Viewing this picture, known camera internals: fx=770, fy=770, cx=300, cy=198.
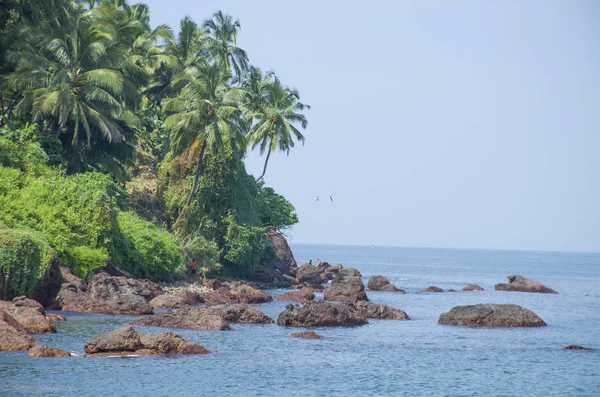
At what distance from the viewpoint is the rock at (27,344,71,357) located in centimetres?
2389

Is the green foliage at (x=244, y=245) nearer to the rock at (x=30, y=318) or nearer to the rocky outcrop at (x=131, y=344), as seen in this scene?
the rock at (x=30, y=318)

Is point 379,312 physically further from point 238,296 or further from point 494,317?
point 238,296

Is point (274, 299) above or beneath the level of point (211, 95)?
beneath

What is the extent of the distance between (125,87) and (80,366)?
1232 inches

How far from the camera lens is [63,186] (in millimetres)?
44062

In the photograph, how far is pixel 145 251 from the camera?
49.4 metres

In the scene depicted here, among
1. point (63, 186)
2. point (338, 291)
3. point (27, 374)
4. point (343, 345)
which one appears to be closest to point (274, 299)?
point (338, 291)

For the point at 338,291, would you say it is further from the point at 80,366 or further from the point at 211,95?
the point at 80,366

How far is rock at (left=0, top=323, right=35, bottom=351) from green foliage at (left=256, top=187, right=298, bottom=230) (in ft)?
138

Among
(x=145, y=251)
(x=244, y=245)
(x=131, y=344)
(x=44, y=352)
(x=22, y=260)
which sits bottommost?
(x=44, y=352)

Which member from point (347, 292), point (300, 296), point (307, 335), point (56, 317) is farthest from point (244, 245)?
point (56, 317)

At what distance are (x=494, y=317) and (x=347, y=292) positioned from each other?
1296 cm

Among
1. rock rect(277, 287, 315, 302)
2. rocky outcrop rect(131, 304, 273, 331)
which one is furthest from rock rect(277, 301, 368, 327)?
rock rect(277, 287, 315, 302)

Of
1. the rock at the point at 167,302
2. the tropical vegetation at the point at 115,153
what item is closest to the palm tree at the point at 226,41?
the tropical vegetation at the point at 115,153
